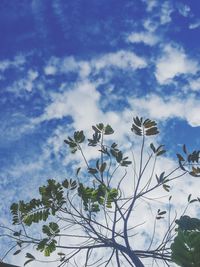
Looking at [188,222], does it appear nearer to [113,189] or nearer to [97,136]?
[113,189]

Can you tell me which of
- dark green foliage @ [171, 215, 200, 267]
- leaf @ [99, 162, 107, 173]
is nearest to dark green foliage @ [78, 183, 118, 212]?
leaf @ [99, 162, 107, 173]

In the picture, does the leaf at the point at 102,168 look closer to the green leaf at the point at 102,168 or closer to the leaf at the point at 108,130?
the green leaf at the point at 102,168

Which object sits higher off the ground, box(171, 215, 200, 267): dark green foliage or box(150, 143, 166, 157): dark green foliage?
box(150, 143, 166, 157): dark green foliage

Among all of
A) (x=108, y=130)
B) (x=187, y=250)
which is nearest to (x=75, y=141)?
(x=108, y=130)

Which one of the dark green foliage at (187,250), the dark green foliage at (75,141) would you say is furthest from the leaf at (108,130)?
the dark green foliage at (187,250)

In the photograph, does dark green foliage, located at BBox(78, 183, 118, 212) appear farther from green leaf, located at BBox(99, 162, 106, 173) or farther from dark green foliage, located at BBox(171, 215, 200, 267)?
dark green foliage, located at BBox(171, 215, 200, 267)

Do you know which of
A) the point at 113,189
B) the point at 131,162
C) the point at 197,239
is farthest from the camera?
the point at 131,162

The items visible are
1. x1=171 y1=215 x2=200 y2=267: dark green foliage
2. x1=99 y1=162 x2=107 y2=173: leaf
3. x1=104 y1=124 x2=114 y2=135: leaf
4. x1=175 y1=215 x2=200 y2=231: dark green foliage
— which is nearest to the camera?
x1=171 y1=215 x2=200 y2=267: dark green foliage

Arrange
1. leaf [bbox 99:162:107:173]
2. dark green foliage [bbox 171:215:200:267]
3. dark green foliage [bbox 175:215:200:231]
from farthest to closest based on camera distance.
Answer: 1. leaf [bbox 99:162:107:173]
2. dark green foliage [bbox 175:215:200:231]
3. dark green foliage [bbox 171:215:200:267]

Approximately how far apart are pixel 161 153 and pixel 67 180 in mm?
1970

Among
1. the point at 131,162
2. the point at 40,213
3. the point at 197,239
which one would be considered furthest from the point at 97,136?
the point at 197,239

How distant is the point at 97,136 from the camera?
24.3ft

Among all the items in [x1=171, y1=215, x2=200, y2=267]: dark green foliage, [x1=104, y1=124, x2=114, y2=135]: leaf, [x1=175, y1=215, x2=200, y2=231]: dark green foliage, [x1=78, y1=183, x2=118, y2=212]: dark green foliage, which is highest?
[x1=104, y1=124, x2=114, y2=135]: leaf

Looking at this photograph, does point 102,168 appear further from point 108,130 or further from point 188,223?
point 188,223
